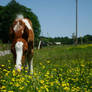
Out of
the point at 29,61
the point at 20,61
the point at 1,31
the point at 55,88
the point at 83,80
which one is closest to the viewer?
the point at 55,88

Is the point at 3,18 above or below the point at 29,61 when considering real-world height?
above

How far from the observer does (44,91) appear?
3.30m

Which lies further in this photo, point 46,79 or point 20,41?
point 20,41

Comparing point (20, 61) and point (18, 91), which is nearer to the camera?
point (18, 91)

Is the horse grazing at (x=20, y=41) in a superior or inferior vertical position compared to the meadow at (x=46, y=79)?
superior

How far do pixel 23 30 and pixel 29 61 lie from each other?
4.57 ft

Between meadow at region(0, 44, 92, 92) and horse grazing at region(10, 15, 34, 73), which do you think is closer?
meadow at region(0, 44, 92, 92)

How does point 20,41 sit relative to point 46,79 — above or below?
above

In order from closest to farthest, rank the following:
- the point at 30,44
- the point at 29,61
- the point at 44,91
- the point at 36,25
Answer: the point at 44,91
the point at 30,44
the point at 29,61
the point at 36,25

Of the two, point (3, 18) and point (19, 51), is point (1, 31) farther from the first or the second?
point (19, 51)

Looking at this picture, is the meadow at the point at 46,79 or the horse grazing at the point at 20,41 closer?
the meadow at the point at 46,79

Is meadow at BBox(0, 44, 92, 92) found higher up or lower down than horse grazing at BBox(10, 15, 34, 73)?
lower down

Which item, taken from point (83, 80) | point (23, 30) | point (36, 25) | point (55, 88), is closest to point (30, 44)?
point (23, 30)

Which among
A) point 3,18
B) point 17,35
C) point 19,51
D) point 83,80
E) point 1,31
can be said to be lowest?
point 83,80
